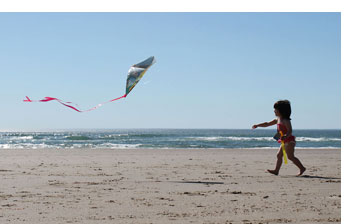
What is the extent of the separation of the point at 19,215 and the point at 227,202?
7.46 feet

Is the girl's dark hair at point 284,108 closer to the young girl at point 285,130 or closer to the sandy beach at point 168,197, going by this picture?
the young girl at point 285,130

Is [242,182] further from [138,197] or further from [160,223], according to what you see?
[160,223]

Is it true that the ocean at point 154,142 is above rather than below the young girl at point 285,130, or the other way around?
below

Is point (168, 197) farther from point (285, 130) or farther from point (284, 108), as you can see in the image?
point (284, 108)

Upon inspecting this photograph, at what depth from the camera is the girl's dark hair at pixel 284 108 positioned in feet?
25.5

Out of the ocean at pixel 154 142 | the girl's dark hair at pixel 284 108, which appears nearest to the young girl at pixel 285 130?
the girl's dark hair at pixel 284 108

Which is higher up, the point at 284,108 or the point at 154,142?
the point at 284,108

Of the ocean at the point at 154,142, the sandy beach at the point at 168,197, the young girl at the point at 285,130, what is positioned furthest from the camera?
the ocean at the point at 154,142

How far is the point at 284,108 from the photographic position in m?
7.79

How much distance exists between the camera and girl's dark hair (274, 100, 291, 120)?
7773mm

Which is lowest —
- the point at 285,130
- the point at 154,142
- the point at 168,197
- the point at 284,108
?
the point at 154,142

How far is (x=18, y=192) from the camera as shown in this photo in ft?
18.5

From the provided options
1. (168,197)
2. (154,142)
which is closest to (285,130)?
(168,197)
